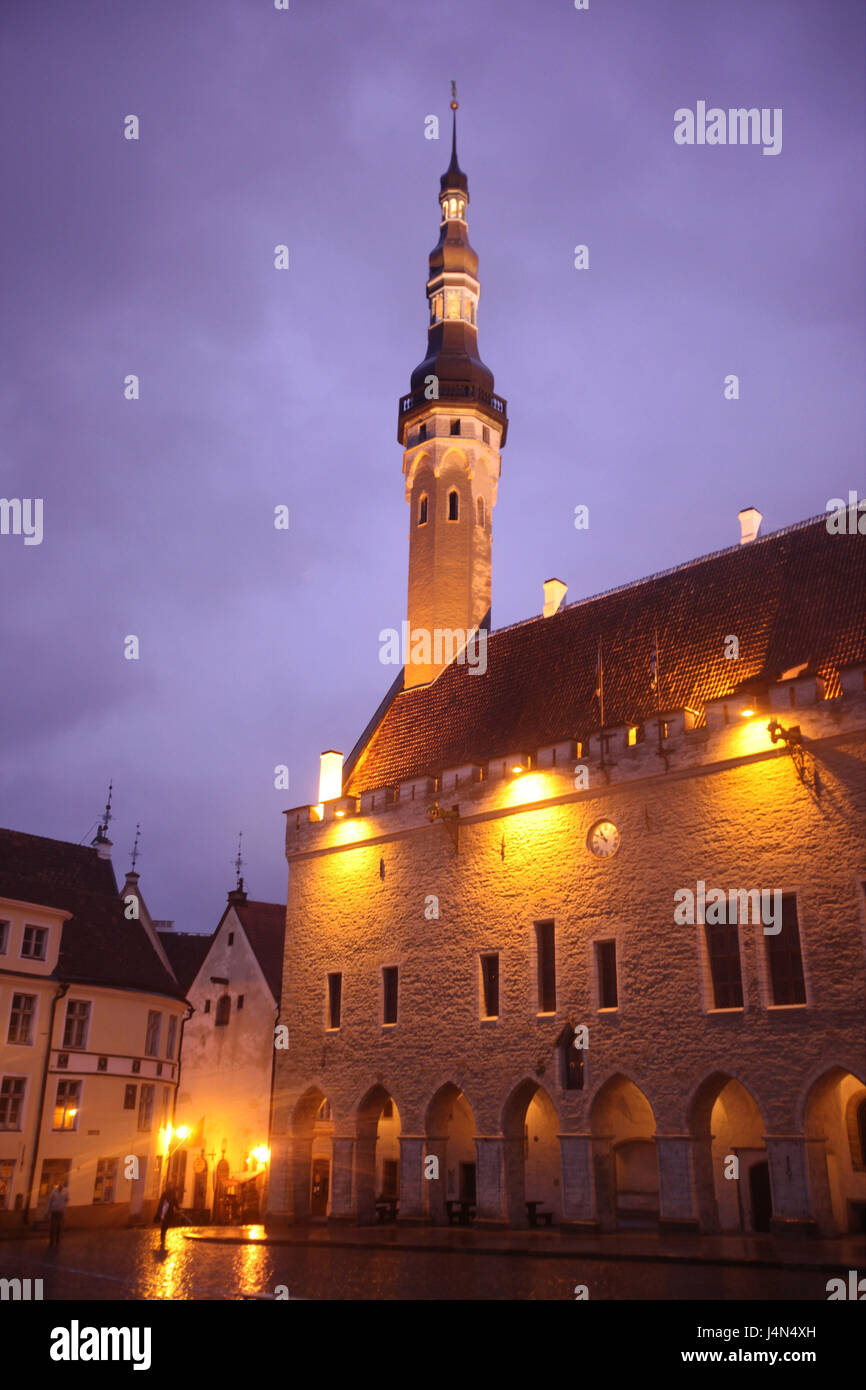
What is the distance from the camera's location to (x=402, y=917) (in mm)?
29781

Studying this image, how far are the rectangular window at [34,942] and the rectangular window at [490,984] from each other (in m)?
12.2

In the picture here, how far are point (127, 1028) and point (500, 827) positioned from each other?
1333 cm

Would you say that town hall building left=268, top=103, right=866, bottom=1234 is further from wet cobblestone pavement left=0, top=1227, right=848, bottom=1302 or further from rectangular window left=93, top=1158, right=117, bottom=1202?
rectangular window left=93, top=1158, right=117, bottom=1202

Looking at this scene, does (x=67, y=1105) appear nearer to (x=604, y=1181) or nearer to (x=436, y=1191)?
(x=436, y=1191)

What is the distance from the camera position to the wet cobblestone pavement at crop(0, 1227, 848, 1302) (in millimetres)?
15141

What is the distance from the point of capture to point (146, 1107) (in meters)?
34.1

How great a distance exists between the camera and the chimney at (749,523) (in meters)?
29.9

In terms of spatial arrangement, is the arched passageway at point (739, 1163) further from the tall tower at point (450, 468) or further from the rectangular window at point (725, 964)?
the tall tower at point (450, 468)

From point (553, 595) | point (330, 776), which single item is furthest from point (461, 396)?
point (330, 776)

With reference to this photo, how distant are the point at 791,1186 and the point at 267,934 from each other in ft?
72.0

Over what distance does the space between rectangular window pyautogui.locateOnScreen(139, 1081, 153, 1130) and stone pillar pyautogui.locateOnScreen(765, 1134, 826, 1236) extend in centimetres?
1935

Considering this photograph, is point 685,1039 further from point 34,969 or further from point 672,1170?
point 34,969
